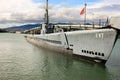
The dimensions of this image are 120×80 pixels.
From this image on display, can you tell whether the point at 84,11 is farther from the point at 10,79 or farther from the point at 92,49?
the point at 10,79

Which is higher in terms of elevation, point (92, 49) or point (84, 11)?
point (84, 11)

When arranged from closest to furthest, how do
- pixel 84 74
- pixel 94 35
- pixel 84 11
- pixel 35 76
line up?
pixel 35 76
pixel 84 74
pixel 94 35
pixel 84 11

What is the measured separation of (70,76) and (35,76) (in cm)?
324

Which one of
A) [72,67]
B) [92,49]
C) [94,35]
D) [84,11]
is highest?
[84,11]

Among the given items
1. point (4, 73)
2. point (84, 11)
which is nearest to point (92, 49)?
point (84, 11)

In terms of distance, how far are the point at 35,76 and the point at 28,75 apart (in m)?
0.71

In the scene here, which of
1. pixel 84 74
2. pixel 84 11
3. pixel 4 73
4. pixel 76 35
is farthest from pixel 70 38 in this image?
pixel 4 73

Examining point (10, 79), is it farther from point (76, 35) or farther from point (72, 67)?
point (76, 35)

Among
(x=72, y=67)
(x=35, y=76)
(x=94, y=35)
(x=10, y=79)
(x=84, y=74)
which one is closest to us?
(x=10, y=79)

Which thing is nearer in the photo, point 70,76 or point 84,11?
point 70,76

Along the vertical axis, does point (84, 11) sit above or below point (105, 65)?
above

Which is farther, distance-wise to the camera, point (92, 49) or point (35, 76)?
point (92, 49)

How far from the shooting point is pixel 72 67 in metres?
26.1

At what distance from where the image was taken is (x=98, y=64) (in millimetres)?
26984
